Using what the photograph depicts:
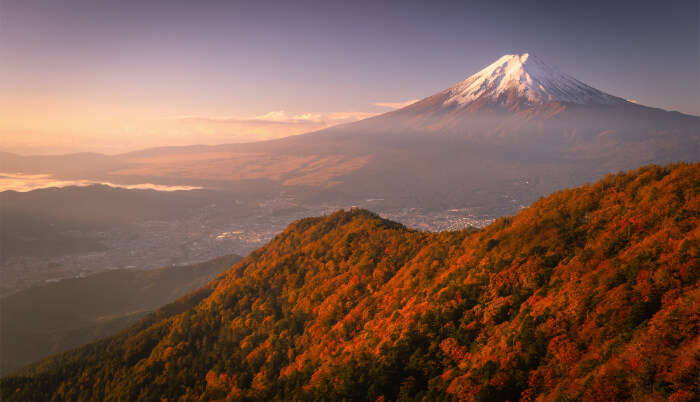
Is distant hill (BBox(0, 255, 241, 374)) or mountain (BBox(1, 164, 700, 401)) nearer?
mountain (BBox(1, 164, 700, 401))

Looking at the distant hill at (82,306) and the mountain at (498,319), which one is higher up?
the mountain at (498,319)

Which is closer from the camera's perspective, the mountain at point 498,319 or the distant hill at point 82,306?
the mountain at point 498,319

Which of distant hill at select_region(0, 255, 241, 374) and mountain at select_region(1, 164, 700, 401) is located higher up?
mountain at select_region(1, 164, 700, 401)

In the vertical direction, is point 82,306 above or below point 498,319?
below

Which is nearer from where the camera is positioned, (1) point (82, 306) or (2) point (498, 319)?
(2) point (498, 319)
